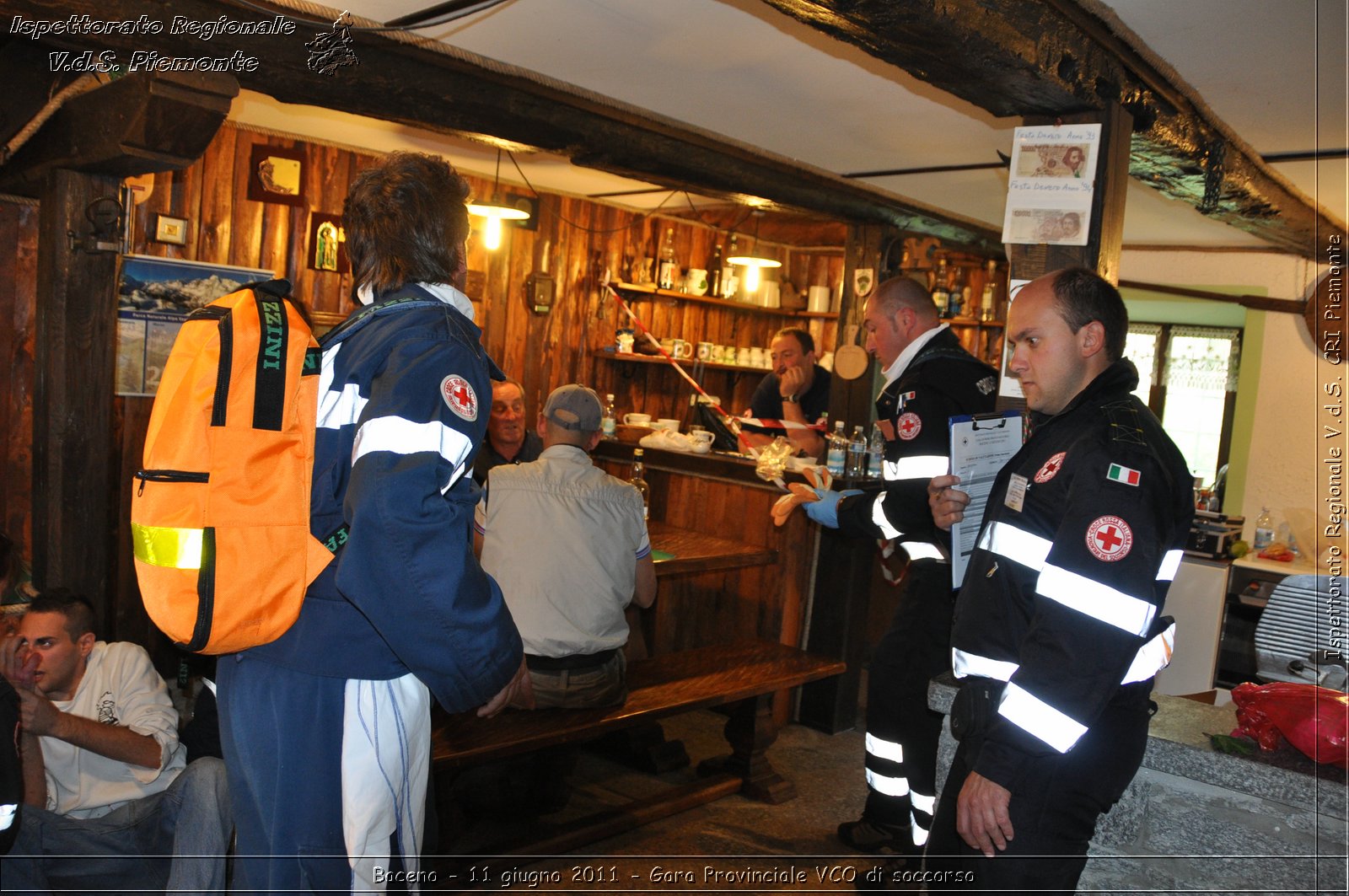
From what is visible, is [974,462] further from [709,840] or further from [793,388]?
[793,388]

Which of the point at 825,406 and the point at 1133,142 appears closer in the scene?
the point at 1133,142

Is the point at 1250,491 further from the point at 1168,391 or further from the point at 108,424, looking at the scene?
the point at 108,424

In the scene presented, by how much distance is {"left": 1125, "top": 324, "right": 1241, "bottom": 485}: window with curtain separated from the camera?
744cm

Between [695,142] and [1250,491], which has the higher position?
[695,142]

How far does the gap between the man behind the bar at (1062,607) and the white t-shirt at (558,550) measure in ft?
4.61

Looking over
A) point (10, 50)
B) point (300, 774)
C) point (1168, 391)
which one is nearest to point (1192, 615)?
point (1168, 391)

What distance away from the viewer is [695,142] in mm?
4859

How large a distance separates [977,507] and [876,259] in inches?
148

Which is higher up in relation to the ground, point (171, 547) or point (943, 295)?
point (943, 295)

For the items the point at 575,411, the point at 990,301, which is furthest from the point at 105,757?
the point at 990,301

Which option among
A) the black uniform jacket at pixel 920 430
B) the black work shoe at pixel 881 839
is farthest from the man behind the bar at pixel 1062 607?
the black work shoe at pixel 881 839

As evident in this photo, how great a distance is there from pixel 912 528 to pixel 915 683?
54 centimetres

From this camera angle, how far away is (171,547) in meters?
1.51

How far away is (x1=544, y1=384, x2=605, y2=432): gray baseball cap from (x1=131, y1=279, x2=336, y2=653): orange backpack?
170cm
